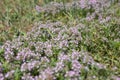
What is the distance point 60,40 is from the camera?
18.2ft

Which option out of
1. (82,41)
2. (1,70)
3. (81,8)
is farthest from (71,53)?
(81,8)

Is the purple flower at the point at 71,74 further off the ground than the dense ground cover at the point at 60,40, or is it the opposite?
the dense ground cover at the point at 60,40

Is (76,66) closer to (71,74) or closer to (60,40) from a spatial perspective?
(71,74)

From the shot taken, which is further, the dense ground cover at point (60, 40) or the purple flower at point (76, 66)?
the dense ground cover at point (60, 40)

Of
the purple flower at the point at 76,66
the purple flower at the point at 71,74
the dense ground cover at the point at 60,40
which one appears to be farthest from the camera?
the dense ground cover at the point at 60,40

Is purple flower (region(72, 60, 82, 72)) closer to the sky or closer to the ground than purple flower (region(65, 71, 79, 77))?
closer to the sky

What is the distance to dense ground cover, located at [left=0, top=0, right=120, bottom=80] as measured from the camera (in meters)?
4.75

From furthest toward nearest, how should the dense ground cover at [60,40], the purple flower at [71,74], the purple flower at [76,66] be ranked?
the dense ground cover at [60,40] < the purple flower at [76,66] < the purple flower at [71,74]

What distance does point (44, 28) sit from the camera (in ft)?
19.6

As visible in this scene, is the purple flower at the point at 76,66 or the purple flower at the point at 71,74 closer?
the purple flower at the point at 71,74

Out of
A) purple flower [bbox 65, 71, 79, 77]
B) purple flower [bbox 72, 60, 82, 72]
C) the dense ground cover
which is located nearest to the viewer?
purple flower [bbox 65, 71, 79, 77]

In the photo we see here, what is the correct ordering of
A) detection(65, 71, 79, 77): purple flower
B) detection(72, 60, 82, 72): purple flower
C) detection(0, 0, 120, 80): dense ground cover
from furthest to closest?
detection(0, 0, 120, 80): dense ground cover → detection(72, 60, 82, 72): purple flower → detection(65, 71, 79, 77): purple flower

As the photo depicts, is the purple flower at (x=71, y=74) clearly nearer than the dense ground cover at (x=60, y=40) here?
Yes

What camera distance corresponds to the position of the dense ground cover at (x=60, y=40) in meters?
4.75
